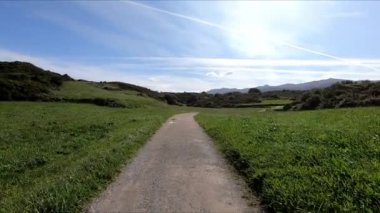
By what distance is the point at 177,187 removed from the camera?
10.8 m

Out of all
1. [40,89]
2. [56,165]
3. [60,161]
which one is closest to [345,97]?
[60,161]

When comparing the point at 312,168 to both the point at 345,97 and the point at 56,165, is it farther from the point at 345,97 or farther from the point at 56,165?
the point at 345,97

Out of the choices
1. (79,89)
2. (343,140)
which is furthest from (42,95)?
(343,140)

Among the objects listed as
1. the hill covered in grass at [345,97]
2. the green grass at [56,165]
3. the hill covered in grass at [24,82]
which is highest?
the hill covered in grass at [24,82]

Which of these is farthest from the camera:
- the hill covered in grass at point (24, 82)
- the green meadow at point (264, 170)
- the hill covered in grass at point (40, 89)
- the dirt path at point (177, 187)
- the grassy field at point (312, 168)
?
the hill covered in grass at point (40, 89)

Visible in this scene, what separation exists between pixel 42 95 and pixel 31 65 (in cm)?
2431

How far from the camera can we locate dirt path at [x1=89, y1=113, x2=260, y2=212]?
9.10m

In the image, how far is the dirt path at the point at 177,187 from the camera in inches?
358

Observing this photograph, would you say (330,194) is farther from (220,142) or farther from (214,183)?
(220,142)

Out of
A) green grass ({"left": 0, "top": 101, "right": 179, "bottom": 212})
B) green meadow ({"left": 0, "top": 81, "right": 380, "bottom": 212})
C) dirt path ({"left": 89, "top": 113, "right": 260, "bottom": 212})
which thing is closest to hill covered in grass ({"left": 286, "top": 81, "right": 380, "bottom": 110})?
green meadow ({"left": 0, "top": 81, "right": 380, "bottom": 212})

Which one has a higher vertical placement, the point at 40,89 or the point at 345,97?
the point at 40,89

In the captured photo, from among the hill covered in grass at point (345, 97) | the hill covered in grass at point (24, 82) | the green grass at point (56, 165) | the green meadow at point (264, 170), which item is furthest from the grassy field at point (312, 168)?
the hill covered in grass at point (24, 82)

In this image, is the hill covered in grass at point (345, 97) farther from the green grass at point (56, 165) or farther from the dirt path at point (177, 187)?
the dirt path at point (177, 187)

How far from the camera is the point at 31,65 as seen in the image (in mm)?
93812
